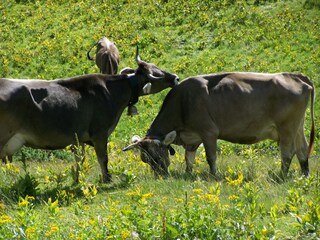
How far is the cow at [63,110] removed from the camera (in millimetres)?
12070

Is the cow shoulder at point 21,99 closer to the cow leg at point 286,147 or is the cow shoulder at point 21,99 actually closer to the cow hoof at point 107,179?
the cow hoof at point 107,179

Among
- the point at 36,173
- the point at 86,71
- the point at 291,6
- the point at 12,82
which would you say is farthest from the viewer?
the point at 291,6

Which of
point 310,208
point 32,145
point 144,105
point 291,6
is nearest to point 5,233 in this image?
point 310,208

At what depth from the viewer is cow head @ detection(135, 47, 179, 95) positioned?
14.1 m

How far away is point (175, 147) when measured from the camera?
59.1ft

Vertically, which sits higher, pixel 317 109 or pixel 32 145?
pixel 32 145

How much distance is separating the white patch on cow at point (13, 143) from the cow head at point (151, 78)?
274cm

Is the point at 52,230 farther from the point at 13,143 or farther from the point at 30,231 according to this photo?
the point at 13,143

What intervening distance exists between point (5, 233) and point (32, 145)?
4318 mm

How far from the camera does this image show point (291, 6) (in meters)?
30.0

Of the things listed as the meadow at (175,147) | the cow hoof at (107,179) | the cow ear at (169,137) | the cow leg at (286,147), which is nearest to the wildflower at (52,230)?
the meadow at (175,147)

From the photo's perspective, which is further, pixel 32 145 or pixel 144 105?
pixel 144 105

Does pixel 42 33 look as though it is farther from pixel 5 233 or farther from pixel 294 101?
pixel 5 233

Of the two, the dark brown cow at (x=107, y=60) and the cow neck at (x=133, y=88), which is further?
the dark brown cow at (x=107, y=60)
